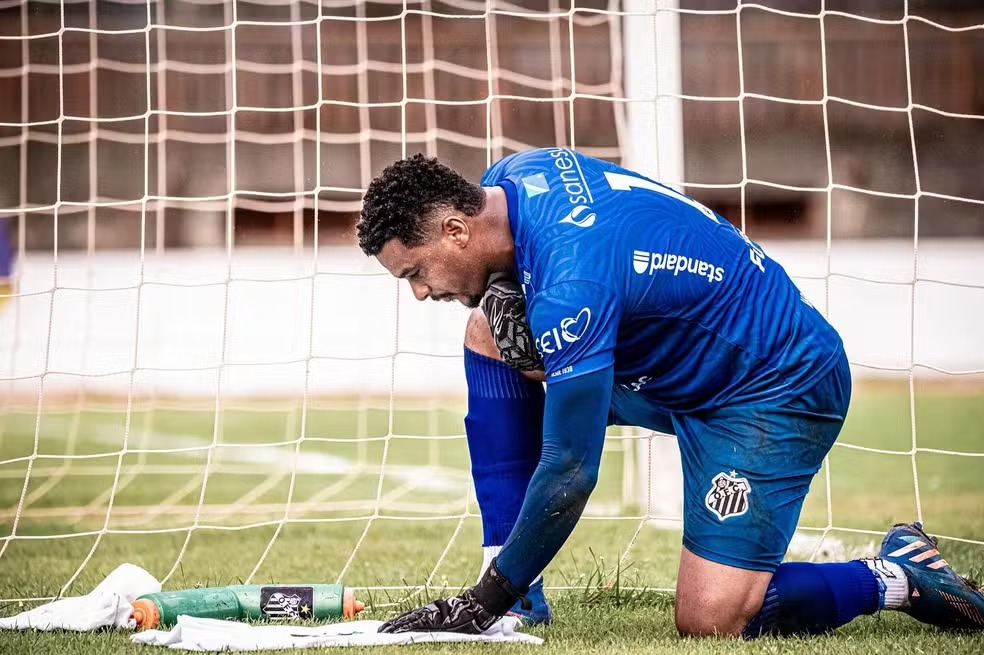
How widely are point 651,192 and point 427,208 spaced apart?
1.92 ft

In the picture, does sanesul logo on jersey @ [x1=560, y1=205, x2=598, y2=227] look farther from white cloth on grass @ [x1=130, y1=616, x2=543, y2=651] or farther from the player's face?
white cloth on grass @ [x1=130, y1=616, x2=543, y2=651]

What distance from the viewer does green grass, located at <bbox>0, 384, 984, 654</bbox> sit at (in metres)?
3.84

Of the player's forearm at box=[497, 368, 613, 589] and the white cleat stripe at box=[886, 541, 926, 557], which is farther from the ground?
the player's forearm at box=[497, 368, 613, 589]

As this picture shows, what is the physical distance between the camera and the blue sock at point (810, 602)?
11.2 ft

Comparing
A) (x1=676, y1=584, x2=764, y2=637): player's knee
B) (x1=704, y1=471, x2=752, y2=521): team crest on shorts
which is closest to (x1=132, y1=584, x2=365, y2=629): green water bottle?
(x1=676, y1=584, x2=764, y2=637): player's knee

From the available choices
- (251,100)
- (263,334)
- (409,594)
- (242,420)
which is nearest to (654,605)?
(409,594)

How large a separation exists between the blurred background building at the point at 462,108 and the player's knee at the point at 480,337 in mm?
9640

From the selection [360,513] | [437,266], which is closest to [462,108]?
[360,513]

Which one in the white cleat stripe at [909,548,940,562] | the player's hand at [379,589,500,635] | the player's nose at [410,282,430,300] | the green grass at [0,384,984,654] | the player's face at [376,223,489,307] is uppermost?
the player's face at [376,223,489,307]

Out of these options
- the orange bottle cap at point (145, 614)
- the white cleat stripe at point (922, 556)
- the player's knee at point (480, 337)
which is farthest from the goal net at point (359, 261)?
the player's knee at point (480, 337)

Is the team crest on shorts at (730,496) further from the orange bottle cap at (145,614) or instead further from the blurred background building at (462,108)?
the blurred background building at (462,108)

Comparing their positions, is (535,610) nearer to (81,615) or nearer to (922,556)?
(922,556)

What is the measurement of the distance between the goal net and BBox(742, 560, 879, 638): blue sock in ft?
2.65

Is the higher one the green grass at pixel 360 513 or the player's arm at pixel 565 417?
the player's arm at pixel 565 417
